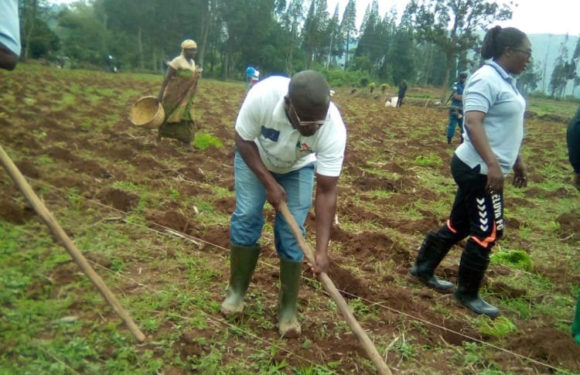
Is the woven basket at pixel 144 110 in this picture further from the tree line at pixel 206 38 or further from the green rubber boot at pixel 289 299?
the tree line at pixel 206 38

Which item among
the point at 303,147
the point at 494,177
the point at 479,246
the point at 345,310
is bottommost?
the point at 345,310

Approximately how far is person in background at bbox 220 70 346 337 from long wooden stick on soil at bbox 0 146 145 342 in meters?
0.57

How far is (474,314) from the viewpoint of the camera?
9.53ft

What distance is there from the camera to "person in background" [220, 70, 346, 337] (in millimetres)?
2043

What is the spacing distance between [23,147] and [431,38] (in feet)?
78.3

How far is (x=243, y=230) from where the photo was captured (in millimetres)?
2492

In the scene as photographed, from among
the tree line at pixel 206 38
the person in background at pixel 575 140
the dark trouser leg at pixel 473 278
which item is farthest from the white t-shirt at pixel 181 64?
the tree line at pixel 206 38

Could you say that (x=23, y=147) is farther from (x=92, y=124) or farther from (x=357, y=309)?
(x=357, y=309)

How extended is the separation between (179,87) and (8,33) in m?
4.63

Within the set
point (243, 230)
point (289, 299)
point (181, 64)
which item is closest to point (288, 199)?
point (243, 230)

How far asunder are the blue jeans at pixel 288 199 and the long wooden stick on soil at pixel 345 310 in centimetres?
12

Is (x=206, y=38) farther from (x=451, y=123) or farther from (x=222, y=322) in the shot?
(x=222, y=322)

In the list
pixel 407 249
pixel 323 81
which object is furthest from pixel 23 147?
pixel 323 81

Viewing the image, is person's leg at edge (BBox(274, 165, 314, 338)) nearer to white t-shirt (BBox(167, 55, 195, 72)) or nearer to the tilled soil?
the tilled soil
